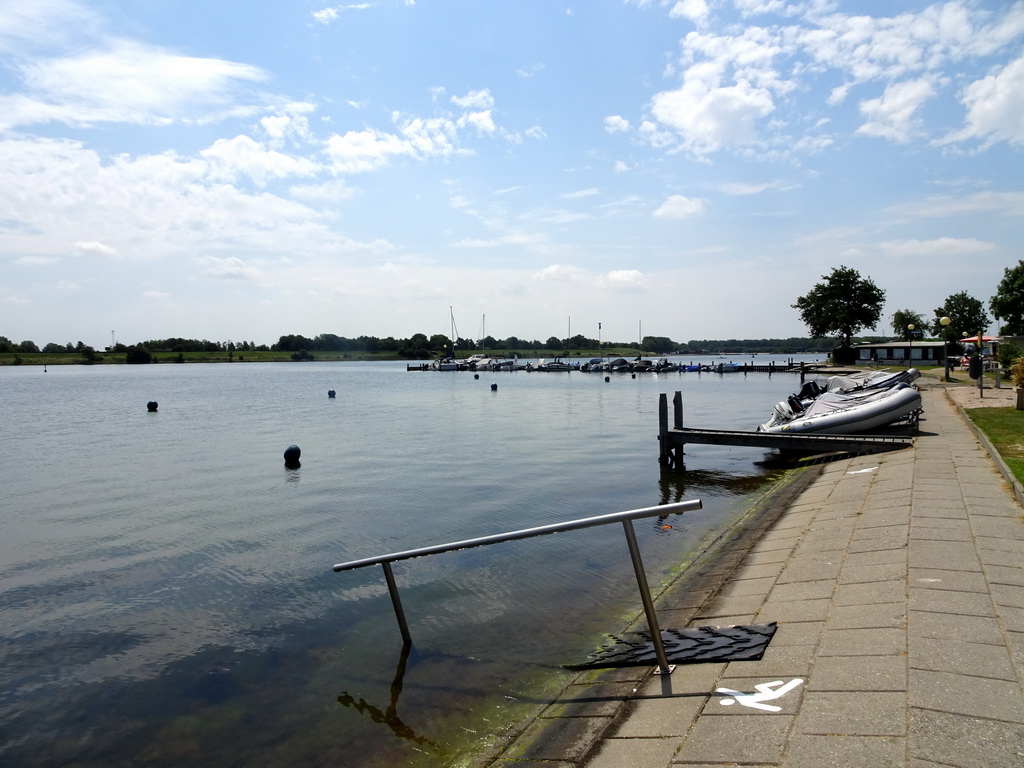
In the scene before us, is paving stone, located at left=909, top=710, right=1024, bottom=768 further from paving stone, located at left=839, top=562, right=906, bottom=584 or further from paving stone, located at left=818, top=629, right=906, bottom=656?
paving stone, located at left=839, top=562, right=906, bottom=584

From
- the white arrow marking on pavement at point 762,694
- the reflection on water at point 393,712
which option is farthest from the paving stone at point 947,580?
the reflection on water at point 393,712

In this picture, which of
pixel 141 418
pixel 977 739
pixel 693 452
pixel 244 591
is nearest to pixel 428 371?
pixel 141 418

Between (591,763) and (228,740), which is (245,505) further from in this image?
(591,763)

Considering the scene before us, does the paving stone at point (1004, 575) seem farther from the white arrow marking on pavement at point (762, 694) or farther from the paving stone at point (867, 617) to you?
the white arrow marking on pavement at point (762, 694)

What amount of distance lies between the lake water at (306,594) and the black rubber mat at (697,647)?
0.75 metres

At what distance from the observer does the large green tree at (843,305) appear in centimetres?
8369

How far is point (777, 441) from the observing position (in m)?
19.4

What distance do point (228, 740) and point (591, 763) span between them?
12.8 feet

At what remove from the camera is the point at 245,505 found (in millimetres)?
17719

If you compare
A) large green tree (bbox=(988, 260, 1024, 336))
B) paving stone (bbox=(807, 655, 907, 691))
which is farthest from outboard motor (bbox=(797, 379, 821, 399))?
large green tree (bbox=(988, 260, 1024, 336))

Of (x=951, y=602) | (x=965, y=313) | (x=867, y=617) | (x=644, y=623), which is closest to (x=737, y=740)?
(x=867, y=617)

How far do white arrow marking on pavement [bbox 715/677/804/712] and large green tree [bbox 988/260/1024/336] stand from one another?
243 feet

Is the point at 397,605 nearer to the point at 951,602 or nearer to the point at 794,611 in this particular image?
the point at 794,611

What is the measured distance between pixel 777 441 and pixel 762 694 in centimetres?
1567
